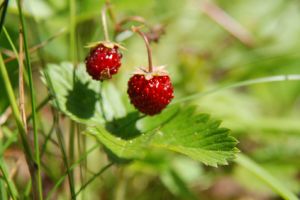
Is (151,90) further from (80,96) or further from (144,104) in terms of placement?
(80,96)

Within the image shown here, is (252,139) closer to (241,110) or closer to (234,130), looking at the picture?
(241,110)

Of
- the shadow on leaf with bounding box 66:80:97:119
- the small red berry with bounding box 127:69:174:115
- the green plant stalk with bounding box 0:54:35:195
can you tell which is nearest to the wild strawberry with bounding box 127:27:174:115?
the small red berry with bounding box 127:69:174:115

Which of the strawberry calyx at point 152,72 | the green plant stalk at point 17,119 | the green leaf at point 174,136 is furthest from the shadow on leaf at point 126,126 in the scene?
the green plant stalk at point 17,119

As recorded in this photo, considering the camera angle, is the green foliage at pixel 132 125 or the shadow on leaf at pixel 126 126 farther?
Answer: the shadow on leaf at pixel 126 126

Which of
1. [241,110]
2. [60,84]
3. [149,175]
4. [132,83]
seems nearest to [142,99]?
[132,83]

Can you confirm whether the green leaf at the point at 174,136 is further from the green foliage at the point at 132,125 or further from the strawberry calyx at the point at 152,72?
the strawberry calyx at the point at 152,72

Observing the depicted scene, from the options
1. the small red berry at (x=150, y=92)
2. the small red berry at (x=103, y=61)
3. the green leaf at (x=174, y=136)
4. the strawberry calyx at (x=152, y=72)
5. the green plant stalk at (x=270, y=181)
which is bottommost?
the green plant stalk at (x=270, y=181)

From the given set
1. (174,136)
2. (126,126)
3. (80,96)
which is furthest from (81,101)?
→ (174,136)
